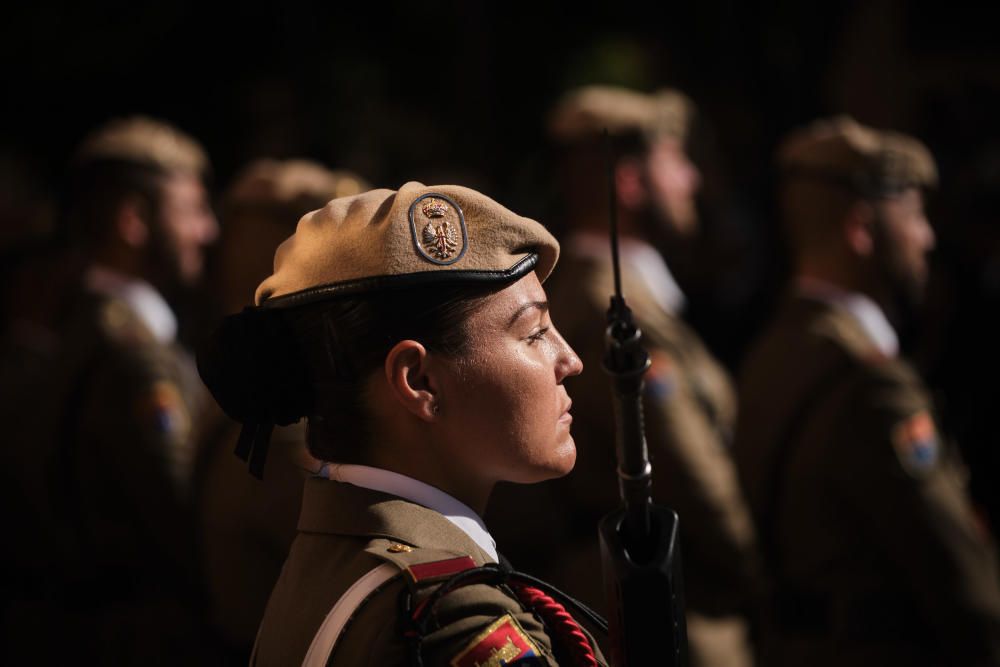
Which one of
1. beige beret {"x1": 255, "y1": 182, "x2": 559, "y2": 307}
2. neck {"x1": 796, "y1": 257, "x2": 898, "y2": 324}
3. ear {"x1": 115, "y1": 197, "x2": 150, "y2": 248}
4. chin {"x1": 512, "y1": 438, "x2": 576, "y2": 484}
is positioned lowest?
ear {"x1": 115, "y1": 197, "x2": 150, "y2": 248}

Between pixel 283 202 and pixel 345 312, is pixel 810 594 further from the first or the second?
pixel 345 312

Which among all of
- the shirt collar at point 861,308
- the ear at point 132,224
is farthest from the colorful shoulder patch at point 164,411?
the shirt collar at point 861,308

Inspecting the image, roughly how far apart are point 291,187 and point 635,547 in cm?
256

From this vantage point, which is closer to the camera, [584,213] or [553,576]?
[553,576]

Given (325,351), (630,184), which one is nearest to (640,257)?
(630,184)

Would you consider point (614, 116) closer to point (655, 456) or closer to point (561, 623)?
point (655, 456)

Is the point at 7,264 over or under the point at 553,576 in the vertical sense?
under

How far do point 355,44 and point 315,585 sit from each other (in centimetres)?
773

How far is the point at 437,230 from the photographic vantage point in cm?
203

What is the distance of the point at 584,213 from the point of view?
531 cm

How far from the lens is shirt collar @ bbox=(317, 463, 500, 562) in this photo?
2.07 m

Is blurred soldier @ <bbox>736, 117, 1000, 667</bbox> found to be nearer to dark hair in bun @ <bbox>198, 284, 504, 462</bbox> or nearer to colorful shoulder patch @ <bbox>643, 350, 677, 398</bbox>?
colorful shoulder patch @ <bbox>643, 350, 677, 398</bbox>

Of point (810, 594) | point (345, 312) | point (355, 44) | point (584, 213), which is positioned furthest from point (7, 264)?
point (345, 312)

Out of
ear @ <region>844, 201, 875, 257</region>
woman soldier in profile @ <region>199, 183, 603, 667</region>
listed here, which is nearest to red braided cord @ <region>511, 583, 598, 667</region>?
woman soldier in profile @ <region>199, 183, 603, 667</region>
